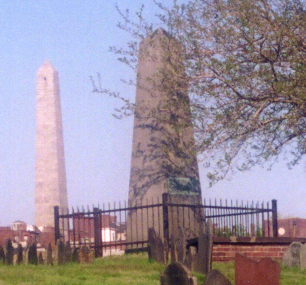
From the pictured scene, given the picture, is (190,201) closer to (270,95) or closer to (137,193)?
(137,193)

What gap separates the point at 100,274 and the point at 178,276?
12.7ft

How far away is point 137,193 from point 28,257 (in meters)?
3.65

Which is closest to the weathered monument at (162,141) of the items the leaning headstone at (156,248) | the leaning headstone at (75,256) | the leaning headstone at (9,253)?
the leaning headstone at (156,248)

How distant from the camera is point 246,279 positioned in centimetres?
573

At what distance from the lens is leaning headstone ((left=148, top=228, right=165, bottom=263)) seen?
10.4m

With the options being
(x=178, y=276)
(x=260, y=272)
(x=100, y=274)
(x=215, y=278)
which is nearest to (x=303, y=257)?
(x=100, y=274)

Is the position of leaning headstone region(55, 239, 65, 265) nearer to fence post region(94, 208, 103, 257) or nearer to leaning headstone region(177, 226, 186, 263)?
leaning headstone region(177, 226, 186, 263)

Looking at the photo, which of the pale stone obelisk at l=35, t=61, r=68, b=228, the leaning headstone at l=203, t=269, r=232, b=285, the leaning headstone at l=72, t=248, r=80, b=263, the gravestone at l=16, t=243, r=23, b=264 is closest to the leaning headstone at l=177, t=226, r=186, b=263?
the leaning headstone at l=72, t=248, r=80, b=263

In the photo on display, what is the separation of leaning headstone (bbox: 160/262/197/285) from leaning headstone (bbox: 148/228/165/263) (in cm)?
503

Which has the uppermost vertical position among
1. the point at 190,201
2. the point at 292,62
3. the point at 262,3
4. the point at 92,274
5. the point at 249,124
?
the point at 262,3

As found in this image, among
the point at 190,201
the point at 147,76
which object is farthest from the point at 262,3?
the point at 190,201

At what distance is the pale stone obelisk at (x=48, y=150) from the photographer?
33.1m

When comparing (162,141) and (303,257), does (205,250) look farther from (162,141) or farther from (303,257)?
(162,141)

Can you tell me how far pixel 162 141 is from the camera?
Answer: 43.1 ft
